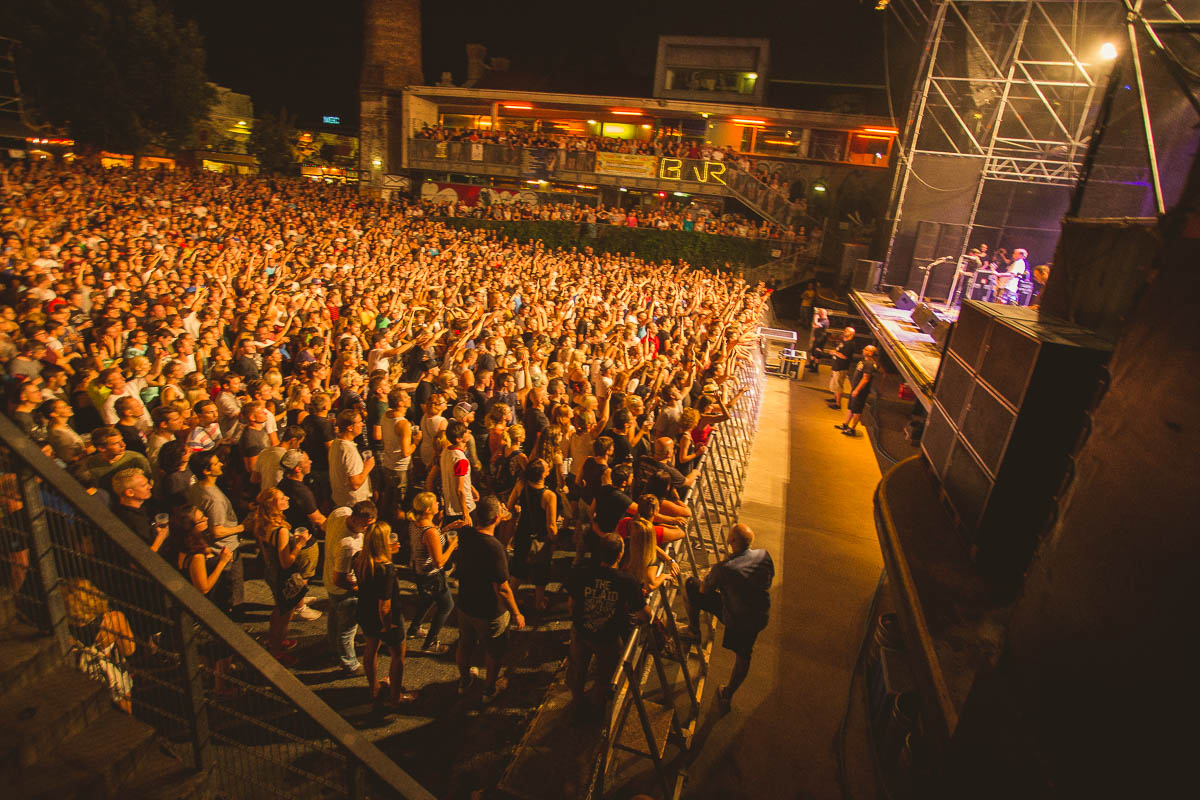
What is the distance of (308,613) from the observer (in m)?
4.91

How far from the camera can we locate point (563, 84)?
3484 cm

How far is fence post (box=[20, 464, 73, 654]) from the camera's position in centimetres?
225

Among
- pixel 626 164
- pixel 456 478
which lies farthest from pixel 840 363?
pixel 626 164

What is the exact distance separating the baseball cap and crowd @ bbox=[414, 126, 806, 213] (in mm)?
23500

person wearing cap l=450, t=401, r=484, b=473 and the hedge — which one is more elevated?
the hedge

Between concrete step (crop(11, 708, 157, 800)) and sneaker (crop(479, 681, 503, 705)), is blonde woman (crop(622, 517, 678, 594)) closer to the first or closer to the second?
sneaker (crop(479, 681, 503, 705))

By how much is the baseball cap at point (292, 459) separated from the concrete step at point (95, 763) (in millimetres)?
2191

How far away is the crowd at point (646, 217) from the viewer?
2297 cm

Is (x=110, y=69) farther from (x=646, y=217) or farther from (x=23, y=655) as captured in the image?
(x=23, y=655)

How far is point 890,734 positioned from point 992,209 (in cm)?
1554

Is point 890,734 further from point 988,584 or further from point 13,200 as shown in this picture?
point 13,200

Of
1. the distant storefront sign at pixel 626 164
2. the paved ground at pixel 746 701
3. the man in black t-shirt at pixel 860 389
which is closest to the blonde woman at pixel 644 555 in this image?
the paved ground at pixel 746 701

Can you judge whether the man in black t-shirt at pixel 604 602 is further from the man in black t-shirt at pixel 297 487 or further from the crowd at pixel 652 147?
the crowd at pixel 652 147

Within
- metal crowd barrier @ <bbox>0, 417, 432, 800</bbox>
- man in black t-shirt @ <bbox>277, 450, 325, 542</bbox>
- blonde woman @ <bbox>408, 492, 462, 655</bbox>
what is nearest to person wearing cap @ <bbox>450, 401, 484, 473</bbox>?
blonde woman @ <bbox>408, 492, 462, 655</bbox>
